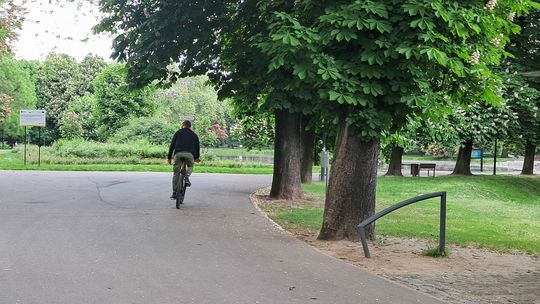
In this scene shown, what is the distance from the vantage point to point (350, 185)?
9750 mm

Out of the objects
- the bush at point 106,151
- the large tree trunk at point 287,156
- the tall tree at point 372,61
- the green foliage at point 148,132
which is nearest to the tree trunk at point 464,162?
the large tree trunk at point 287,156

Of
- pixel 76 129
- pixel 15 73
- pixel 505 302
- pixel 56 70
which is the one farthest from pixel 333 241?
pixel 56 70

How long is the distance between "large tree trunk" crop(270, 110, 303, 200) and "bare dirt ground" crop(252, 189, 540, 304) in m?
6.50

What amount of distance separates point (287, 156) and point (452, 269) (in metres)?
9.45

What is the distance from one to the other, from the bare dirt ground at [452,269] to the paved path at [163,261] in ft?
1.40

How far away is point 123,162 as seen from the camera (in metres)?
37.5

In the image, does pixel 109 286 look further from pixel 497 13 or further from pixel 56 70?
pixel 56 70

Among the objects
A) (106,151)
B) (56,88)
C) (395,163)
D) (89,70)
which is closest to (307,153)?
(395,163)

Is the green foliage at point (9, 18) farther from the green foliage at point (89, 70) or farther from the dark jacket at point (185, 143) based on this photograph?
the green foliage at point (89, 70)

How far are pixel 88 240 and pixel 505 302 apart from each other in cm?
557

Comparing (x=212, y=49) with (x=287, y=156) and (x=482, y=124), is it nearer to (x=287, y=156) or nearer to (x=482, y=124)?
(x=287, y=156)

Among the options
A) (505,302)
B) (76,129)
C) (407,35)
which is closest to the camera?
(505,302)

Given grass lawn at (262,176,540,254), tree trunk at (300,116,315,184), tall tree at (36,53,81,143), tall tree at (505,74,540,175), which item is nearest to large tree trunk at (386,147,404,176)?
tall tree at (505,74,540,175)

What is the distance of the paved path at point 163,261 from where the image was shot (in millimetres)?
5930
